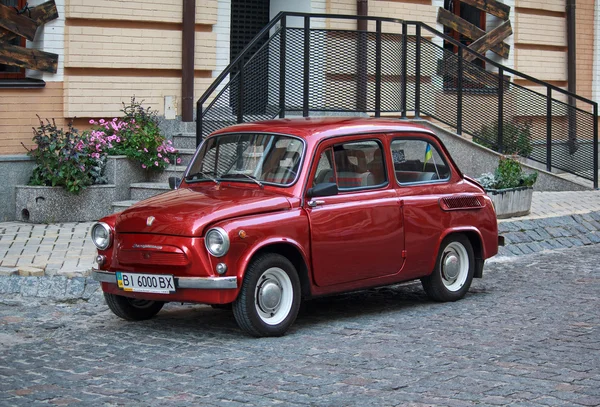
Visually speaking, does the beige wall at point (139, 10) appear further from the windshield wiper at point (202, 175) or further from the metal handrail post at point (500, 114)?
the windshield wiper at point (202, 175)

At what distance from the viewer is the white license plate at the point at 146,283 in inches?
309

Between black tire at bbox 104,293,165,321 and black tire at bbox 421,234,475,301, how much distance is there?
7.77 ft

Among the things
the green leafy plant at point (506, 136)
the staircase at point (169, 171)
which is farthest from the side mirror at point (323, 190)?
the green leafy plant at point (506, 136)

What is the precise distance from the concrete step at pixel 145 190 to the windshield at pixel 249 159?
402 centimetres

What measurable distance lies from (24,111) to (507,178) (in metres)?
6.12

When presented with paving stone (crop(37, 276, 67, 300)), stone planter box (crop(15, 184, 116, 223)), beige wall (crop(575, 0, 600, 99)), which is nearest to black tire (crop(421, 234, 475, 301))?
paving stone (crop(37, 276, 67, 300))

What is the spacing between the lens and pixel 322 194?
8414 millimetres

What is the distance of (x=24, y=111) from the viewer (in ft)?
44.0

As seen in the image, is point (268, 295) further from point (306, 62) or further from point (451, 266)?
point (306, 62)

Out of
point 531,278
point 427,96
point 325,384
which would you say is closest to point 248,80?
point 427,96

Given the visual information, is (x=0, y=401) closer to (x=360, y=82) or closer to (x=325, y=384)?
(x=325, y=384)

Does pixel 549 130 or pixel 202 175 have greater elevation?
pixel 549 130

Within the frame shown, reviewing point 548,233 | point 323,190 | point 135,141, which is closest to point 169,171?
point 135,141

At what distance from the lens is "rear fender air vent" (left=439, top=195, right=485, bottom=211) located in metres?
9.43
